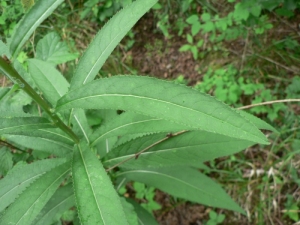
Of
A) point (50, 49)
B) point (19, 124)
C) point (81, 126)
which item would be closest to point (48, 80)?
point (81, 126)

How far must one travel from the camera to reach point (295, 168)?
2760mm

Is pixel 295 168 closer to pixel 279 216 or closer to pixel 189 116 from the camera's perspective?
pixel 279 216

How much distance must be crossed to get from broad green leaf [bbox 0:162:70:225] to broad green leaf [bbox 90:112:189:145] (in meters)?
0.29

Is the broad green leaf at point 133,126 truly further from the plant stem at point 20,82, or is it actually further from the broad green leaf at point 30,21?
the broad green leaf at point 30,21

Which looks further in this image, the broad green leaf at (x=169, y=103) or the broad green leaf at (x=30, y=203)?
the broad green leaf at (x=30, y=203)

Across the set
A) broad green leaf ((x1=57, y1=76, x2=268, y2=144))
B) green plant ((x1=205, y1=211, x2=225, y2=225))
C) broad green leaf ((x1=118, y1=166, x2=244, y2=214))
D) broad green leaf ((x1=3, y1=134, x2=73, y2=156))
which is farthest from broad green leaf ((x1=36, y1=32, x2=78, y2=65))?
green plant ((x1=205, y1=211, x2=225, y2=225))

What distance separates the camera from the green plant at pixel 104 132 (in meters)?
1.00

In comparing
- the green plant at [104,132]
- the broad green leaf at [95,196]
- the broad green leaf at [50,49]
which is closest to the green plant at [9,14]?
the broad green leaf at [50,49]

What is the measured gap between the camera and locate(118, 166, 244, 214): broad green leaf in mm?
2051

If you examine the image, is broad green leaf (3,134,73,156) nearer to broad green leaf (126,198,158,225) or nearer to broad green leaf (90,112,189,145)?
broad green leaf (90,112,189,145)

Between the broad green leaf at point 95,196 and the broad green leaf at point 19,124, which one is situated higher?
the broad green leaf at point 19,124

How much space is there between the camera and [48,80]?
1.81 m

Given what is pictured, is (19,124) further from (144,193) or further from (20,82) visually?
(144,193)

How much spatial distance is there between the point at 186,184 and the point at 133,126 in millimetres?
795
